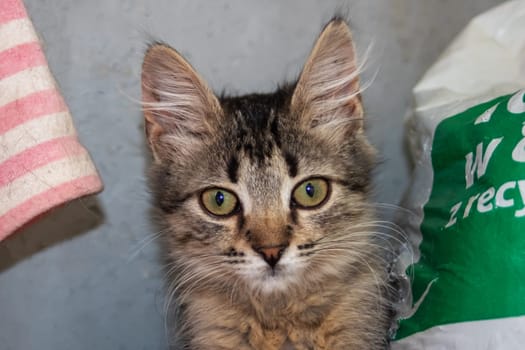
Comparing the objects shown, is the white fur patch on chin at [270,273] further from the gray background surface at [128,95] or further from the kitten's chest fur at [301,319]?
the gray background surface at [128,95]

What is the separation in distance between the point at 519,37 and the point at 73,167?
105cm

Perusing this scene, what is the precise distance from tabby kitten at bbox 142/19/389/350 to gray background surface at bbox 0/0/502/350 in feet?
0.74

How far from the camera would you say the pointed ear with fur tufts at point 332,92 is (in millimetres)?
1437

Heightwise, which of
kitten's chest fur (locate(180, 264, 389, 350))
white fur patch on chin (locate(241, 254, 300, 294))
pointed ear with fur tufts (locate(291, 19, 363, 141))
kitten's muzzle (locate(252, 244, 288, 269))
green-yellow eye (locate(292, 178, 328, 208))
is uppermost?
pointed ear with fur tufts (locate(291, 19, 363, 141))

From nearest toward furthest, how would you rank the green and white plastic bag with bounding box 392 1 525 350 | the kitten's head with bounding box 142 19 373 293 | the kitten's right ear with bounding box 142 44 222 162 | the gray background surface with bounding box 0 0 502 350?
the green and white plastic bag with bounding box 392 1 525 350 → the kitten's head with bounding box 142 19 373 293 → the kitten's right ear with bounding box 142 44 222 162 → the gray background surface with bounding box 0 0 502 350

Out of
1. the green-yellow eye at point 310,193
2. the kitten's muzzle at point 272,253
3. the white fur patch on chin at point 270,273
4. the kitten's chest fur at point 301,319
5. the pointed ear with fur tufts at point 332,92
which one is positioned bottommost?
the kitten's chest fur at point 301,319

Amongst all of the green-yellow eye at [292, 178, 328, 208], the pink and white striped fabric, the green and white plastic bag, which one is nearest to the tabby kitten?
the green-yellow eye at [292, 178, 328, 208]

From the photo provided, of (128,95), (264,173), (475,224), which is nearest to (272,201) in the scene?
(264,173)

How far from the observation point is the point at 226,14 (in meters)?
1.71

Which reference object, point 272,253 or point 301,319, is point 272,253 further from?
point 301,319

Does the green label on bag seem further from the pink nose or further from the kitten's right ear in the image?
the kitten's right ear

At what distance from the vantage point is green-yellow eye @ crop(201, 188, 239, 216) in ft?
4.51

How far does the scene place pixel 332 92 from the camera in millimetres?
1496

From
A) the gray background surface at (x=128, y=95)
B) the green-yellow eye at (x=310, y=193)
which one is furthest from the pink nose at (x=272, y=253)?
the gray background surface at (x=128, y=95)
